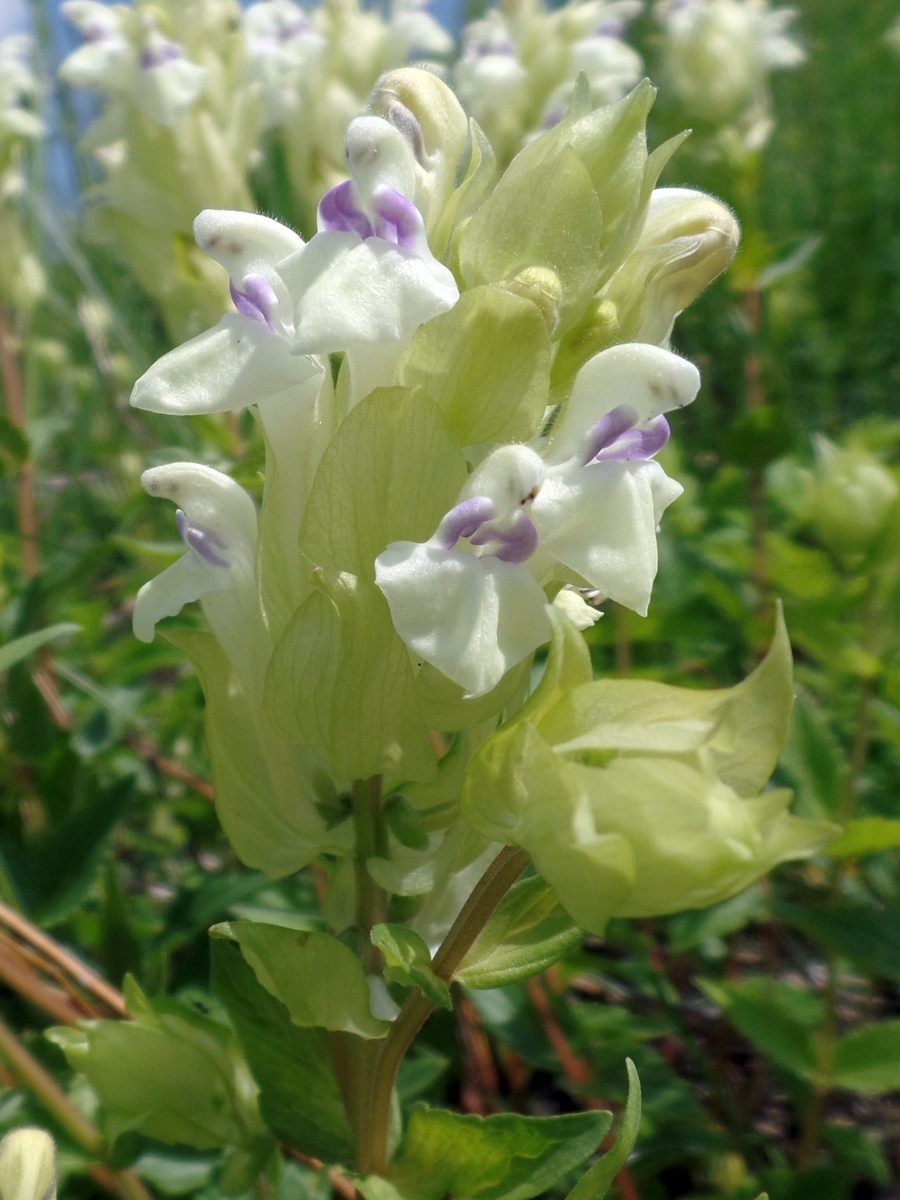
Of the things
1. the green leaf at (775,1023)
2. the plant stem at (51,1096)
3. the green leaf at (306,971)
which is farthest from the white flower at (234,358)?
the green leaf at (775,1023)

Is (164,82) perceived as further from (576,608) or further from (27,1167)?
(27,1167)

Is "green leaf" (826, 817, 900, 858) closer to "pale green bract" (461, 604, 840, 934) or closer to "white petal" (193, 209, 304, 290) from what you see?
"pale green bract" (461, 604, 840, 934)

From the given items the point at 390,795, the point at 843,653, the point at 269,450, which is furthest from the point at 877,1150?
the point at 269,450

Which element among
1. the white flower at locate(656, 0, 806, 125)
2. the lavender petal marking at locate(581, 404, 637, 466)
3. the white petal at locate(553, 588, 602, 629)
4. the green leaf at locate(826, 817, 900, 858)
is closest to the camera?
the lavender petal marking at locate(581, 404, 637, 466)

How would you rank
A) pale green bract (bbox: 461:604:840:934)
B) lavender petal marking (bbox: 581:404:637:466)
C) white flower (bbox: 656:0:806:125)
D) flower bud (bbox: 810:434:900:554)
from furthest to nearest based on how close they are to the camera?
1. white flower (bbox: 656:0:806:125)
2. flower bud (bbox: 810:434:900:554)
3. lavender petal marking (bbox: 581:404:637:466)
4. pale green bract (bbox: 461:604:840:934)

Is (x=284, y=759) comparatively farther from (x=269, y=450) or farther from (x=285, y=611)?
(x=269, y=450)

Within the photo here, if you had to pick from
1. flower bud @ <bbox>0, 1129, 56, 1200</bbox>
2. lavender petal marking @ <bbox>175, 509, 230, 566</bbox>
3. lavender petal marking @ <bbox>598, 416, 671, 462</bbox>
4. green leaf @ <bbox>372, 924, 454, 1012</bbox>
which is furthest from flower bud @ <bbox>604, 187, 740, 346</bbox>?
flower bud @ <bbox>0, 1129, 56, 1200</bbox>

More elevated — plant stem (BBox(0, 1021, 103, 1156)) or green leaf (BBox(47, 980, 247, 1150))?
green leaf (BBox(47, 980, 247, 1150))
